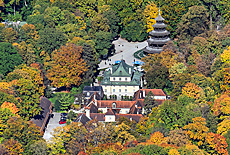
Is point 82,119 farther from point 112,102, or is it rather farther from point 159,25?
point 159,25

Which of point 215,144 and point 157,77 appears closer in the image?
point 215,144

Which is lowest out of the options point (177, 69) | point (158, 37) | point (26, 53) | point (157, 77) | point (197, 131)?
point (197, 131)

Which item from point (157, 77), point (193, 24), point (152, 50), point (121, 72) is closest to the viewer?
point (157, 77)

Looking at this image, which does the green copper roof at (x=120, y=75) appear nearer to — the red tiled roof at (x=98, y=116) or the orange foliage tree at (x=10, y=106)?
the red tiled roof at (x=98, y=116)

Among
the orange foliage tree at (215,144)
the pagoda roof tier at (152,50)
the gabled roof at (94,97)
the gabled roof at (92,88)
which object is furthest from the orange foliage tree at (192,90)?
the pagoda roof tier at (152,50)

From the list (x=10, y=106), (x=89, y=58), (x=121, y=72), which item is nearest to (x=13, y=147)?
(x=10, y=106)

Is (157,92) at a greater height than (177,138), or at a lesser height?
greater

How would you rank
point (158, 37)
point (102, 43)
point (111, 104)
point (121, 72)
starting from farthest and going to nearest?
point (158, 37) < point (102, 43) < point (121, 72) < point (111, 104)
